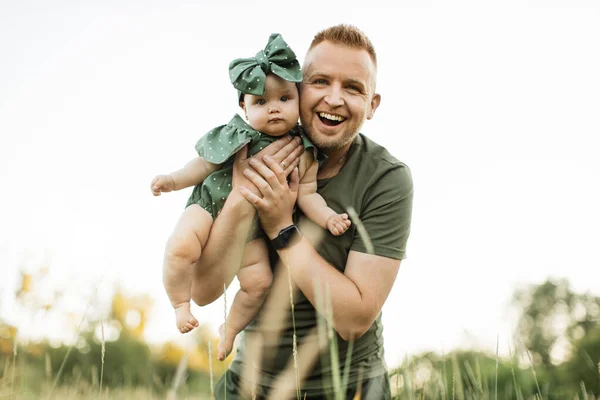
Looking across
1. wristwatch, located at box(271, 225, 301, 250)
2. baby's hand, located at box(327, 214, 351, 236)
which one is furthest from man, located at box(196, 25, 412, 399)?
baby's hand, located at box(327, 214, 351, 236)

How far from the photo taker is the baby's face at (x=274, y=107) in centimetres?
290

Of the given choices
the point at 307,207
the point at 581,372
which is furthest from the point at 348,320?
the point at 581,372

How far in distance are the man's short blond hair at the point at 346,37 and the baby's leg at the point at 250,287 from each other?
3.57 ft

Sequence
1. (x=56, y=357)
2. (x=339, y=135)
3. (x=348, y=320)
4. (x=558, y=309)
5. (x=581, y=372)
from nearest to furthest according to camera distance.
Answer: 1. (x=348, y=320)
2. (x=339, y=135)
3. (x=56, y=357)
4. (x=581, y=372)
5. (x=558, y=309)

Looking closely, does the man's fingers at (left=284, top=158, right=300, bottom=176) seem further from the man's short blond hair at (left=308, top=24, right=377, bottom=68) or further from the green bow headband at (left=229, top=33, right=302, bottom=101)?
the man's short blond hair at (left=308, top=24, right=377, bottom=68)

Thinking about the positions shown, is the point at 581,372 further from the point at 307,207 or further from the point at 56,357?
the point at 307,207

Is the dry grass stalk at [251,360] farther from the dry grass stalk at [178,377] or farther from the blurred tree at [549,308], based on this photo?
the blurred tree at [549,308]

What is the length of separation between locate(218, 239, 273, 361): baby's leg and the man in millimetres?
78

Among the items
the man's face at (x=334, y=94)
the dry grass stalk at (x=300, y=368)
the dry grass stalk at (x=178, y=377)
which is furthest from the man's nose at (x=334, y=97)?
the dry grass stalk at (x=178, y=377)

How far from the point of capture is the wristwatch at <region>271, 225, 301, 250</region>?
2811mm

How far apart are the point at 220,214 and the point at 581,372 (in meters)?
16.4

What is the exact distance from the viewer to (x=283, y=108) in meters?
2.91

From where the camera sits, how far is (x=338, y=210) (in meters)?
3.01

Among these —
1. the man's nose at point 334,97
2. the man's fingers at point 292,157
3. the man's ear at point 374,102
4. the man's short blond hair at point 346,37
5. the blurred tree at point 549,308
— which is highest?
the man's short blond hair at point 346,37
